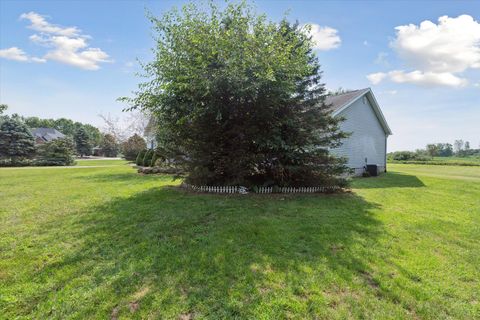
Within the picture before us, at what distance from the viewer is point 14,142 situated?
1094 inches

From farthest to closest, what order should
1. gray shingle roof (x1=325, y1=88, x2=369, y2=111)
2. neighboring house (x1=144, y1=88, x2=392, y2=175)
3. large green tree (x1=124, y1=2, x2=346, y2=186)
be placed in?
neighboring house (x1=144, y1=88, x2=392, y2=175), gray shingle roof (x1=325, y1=88, x2=369, y2=111), large green tree (x1=124, y1=2, x2=346, y2=186)

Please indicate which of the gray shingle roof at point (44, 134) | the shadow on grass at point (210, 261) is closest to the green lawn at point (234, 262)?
the shadow on grass at point (210, 261)

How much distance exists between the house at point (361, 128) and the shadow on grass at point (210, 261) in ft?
33.7

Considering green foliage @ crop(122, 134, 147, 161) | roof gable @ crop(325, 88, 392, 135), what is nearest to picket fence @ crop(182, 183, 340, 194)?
roof gable @ crop(325, 88, 392, 135)

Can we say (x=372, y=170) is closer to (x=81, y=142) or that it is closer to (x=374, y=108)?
(x=374, y=108)

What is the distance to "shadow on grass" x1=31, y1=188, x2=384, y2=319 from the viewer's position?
2.66 m

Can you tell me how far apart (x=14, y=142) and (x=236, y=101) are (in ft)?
106

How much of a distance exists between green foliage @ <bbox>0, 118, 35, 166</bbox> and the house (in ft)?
107

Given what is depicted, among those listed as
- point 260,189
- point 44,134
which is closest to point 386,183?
point 260,189

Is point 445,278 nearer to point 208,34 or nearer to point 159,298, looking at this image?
point 159,298

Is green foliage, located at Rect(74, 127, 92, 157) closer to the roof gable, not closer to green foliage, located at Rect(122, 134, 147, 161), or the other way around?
green foliage, located at Rect(122, 134, 147, 161)

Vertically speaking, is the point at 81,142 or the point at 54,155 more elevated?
the point at 81,142

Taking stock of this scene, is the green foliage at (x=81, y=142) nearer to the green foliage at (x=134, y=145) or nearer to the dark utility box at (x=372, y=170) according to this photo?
the green foliage at (x=134, y=145)

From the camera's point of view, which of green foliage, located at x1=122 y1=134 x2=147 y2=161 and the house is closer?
the house
